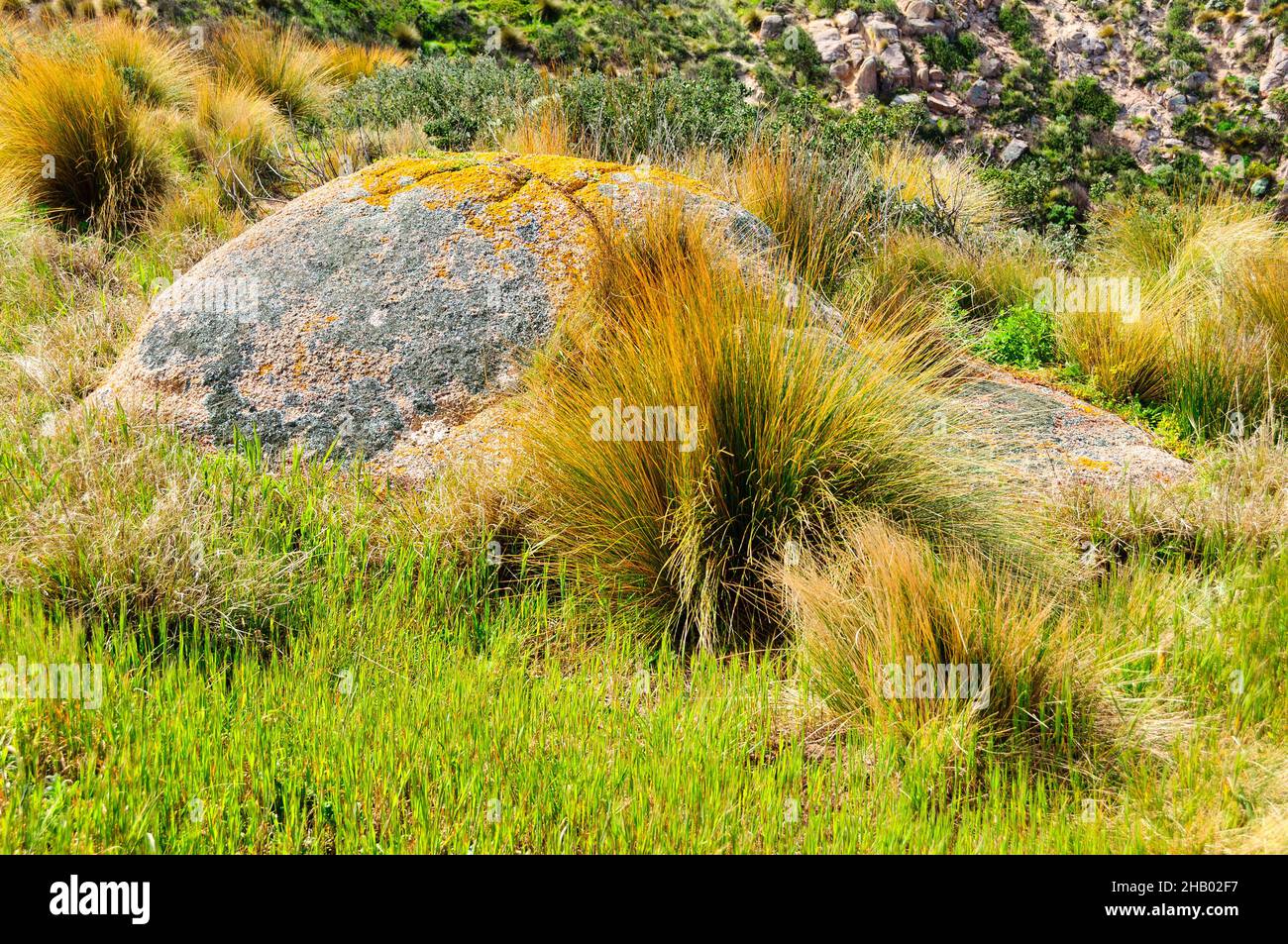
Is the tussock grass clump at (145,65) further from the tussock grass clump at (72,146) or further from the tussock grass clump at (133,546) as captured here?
the tussock grass clump at (133,546)

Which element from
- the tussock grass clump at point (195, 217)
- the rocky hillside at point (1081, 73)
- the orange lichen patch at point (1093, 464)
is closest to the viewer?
the orange lichen patch at point (1093, 464)

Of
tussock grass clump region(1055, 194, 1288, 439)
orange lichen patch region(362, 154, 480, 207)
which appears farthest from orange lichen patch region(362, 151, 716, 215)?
tussock grass clump region(1055, 194, 1288, 439)

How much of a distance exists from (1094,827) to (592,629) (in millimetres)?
1585

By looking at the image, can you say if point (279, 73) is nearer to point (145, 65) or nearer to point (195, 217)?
point (145, 65)

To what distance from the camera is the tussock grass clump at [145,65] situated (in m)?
8.20

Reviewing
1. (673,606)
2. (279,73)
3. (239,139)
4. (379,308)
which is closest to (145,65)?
(279,73)

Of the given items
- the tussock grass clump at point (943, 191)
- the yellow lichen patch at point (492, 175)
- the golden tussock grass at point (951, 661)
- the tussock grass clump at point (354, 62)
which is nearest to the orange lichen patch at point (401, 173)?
the yellow lichen patch at point (492, 175)

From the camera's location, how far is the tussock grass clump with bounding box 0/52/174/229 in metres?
6.10

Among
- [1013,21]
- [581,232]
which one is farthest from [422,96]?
[1013,21]

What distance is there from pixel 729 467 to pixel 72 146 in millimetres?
5741

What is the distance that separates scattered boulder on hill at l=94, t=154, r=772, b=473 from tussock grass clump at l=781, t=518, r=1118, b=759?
1.80 meters

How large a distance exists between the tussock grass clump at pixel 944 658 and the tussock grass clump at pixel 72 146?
19.2ft

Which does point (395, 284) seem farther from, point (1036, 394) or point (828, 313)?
point (1036, 394)

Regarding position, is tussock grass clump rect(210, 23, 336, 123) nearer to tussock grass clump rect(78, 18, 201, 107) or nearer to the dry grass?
tussock grass clump rect(78, 18, 201, 107)
